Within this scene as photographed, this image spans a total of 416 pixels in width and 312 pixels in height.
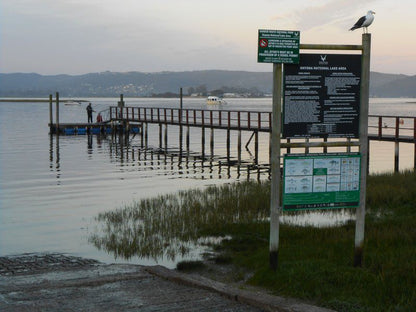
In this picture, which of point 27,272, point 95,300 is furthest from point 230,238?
point 95,300

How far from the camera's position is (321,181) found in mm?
8773

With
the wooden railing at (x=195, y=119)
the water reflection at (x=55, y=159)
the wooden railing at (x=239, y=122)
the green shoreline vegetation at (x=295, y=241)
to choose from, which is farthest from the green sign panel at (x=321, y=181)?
the wooden railing at (x=195, y=119)

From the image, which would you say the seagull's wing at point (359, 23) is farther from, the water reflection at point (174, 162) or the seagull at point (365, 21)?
the water reflection at point (174, 162)

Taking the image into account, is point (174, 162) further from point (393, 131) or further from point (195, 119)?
point (393, 131)

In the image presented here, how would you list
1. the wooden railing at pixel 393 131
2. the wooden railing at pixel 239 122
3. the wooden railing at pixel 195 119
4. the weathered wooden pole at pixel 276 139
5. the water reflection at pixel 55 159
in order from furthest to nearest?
the wooden railing at pixel 195 119
the water reflection at pixel 55 159
the wooden railing at pixel 239 122
the wooden railing at pixel 393 131
the weathered wooden pole at pixel 276 139

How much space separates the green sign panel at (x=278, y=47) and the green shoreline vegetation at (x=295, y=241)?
2.93 meters

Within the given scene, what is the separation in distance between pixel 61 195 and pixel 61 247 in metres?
9.48

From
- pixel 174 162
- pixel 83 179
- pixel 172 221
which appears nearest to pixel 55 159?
pixel 174 162

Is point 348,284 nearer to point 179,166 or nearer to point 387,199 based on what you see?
point 387,199

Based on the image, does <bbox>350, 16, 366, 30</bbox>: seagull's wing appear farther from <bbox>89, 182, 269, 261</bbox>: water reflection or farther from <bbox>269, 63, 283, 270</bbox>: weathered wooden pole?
<bbox>89, 182, 269, 261</bbox>: water reflection

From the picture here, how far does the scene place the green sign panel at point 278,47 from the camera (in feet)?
27.7

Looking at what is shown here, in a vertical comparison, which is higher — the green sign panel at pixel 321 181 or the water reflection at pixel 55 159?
the green sign panel at pixel 321 181

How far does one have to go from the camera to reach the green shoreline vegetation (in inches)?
306

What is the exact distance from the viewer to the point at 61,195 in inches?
928
